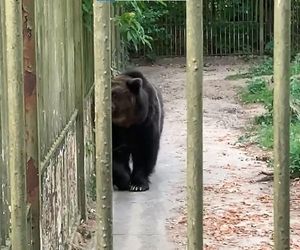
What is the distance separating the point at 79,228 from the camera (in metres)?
5.43

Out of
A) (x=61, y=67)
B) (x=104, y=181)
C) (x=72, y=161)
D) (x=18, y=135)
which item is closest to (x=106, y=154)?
(x=104, y=181)

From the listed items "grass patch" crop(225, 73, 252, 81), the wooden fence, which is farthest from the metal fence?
the wooden fence

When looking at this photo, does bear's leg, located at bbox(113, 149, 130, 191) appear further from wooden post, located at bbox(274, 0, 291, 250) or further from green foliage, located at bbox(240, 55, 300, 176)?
wooden post, located at bbox(274, 0, 291, 250)

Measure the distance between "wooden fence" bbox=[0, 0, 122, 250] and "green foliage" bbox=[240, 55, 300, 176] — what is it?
2.20 metres

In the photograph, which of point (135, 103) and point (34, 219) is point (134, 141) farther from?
point (34, 219)

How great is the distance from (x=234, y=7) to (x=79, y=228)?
63.9 ft

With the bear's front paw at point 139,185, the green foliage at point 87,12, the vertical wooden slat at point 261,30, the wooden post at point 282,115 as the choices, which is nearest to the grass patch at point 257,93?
the bear's front paw at point 139,185

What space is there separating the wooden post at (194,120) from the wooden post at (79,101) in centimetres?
353

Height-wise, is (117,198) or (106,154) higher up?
(106,154)

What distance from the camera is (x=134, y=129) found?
742cm

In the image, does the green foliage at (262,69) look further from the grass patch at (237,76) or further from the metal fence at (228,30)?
the metal fence at (228,30)

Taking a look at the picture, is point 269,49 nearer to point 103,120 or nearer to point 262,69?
point 262,69

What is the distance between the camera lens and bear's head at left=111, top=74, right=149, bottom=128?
23.3 ft

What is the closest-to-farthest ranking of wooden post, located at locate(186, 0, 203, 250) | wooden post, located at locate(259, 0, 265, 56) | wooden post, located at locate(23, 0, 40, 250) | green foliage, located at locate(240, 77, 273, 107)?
wooden post, located at locate(186, 0, 203, 250)
wooden post, located at locate(23, 0, 40, 250)
green foliage, located at locate(240, 77, 273, 107)
wooden post, located at locate(259, 0, 265, 56)
